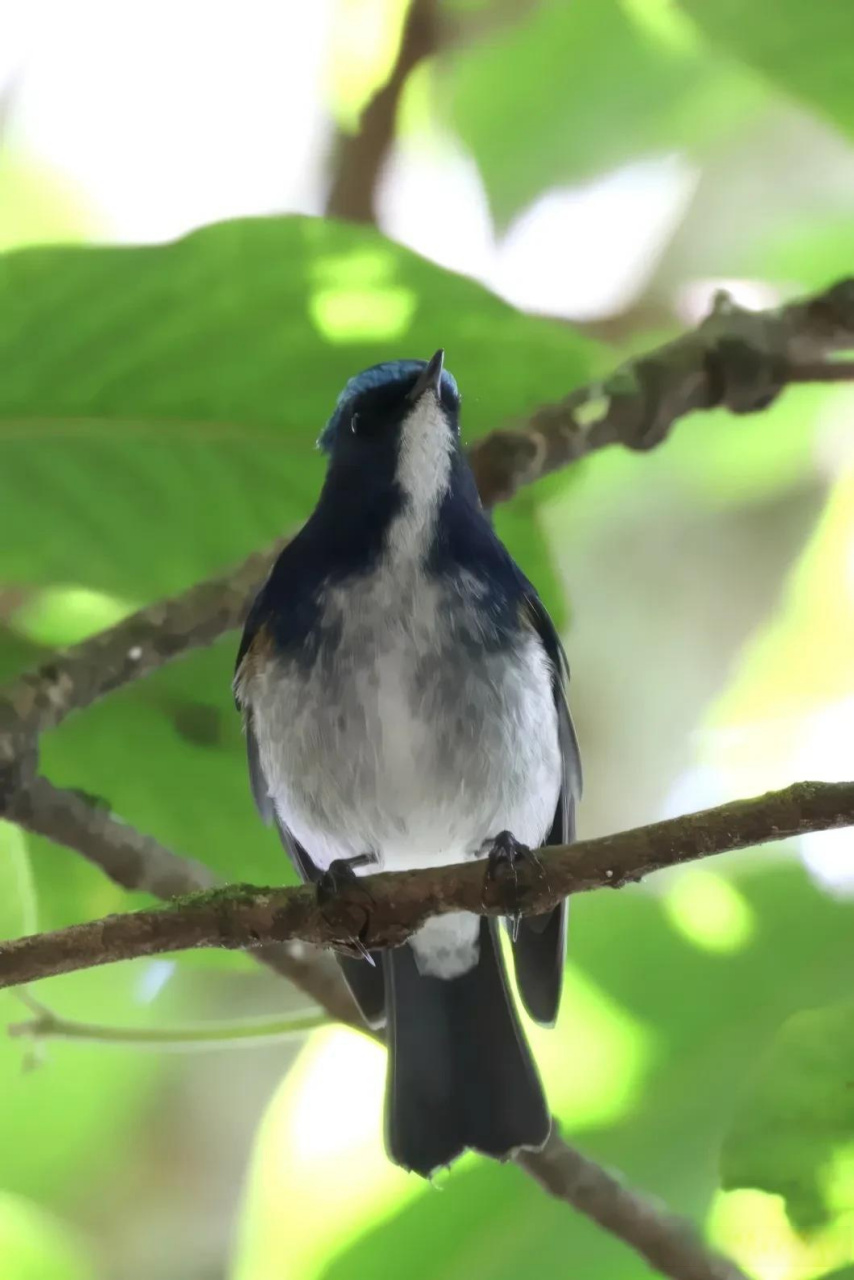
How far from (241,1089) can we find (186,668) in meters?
1.59

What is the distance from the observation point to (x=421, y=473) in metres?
1.59

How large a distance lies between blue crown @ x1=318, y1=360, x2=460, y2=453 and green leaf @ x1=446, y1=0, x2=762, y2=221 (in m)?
0.44

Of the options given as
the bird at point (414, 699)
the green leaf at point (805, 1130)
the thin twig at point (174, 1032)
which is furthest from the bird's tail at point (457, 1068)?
the green leaf at point (805, 1130)

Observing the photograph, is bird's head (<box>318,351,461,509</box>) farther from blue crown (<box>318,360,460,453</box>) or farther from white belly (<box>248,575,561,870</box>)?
white belly (<box>248,575,561,870</box>)

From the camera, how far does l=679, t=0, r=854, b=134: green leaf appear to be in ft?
4.57

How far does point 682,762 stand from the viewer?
2.76 meters

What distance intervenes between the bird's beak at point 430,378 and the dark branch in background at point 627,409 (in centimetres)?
10

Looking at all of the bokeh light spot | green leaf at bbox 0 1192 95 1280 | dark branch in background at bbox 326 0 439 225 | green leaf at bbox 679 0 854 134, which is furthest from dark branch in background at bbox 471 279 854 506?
green leaf at bbox 0 1192 95 1280

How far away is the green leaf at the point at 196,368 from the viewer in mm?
1554

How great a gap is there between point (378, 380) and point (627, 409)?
289 millimetres

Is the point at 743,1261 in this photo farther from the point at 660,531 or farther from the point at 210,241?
the point at 660,531

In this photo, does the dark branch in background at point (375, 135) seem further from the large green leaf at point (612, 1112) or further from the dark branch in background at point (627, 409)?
the large green leaf at point (612, 1112)

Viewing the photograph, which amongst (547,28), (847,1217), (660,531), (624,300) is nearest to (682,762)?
(660,531)

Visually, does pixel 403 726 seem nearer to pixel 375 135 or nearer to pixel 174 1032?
pixel 174 1032
